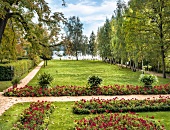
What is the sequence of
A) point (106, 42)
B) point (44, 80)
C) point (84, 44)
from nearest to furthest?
point (44, 80) < point (106, 42) < point (84, 44)

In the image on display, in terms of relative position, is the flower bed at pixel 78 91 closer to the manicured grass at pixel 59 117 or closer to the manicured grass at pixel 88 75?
the manicured grass at pixel 59 117

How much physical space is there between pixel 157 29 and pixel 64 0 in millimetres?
14526

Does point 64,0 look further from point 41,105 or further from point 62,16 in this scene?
point 41,105

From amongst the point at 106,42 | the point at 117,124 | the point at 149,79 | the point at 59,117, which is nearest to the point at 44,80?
the point at 59,117

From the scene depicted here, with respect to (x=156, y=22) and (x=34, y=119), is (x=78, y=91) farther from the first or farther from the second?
(x=156, y=22)

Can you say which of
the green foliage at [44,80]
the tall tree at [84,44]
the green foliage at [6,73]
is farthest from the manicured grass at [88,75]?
the tall tree at [84,44]

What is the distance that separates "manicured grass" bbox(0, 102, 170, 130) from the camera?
7.33 meters

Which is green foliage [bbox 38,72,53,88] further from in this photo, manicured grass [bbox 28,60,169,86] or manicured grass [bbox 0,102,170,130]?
manicured grass [bbox 28,60,169,86]

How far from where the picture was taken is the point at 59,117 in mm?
8359

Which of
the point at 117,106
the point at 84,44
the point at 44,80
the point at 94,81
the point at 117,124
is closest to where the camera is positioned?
the point at 117,124

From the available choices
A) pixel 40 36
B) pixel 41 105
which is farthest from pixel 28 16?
pixel 41 105

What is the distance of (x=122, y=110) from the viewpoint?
9.21 metres

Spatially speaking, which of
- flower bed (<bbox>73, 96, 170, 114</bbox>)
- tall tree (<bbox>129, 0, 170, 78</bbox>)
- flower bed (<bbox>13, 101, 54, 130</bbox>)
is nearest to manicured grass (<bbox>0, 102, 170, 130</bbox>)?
flower bed (<bbox>13, 101, 54, 130</bbox>)

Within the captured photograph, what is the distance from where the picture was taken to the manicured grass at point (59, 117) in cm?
733
